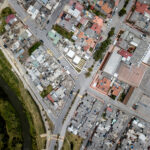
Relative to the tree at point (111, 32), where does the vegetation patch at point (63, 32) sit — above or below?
below

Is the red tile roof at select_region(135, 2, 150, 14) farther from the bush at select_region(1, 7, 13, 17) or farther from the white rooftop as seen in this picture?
the bush at select_region(1, 7, 13, 17)

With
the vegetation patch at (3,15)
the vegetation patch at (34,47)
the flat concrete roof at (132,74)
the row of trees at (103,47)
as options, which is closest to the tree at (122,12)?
the row of trees at (103,47)

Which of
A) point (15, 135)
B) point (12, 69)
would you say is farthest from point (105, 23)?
point (15, 135)

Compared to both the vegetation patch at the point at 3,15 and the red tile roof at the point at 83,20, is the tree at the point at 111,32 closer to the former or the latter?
the red tile roof at the point at 83,20

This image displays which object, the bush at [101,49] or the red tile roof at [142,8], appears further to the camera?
the bush at [101,49]

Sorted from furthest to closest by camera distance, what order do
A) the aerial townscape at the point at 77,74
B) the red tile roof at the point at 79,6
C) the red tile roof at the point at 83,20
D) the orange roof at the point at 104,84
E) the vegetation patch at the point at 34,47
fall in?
the orange roof at the point at 104,84 → the red tile roof at the point at 83,20 → the red tile roof at the point at 79,6 → the aerial townscape at the point at 77,74 → the vegetation patch at the point at 34,47

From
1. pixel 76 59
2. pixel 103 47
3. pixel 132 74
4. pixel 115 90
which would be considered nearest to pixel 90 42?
pixel 103 47

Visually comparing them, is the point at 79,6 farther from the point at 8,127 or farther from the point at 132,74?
the point at 8,127
